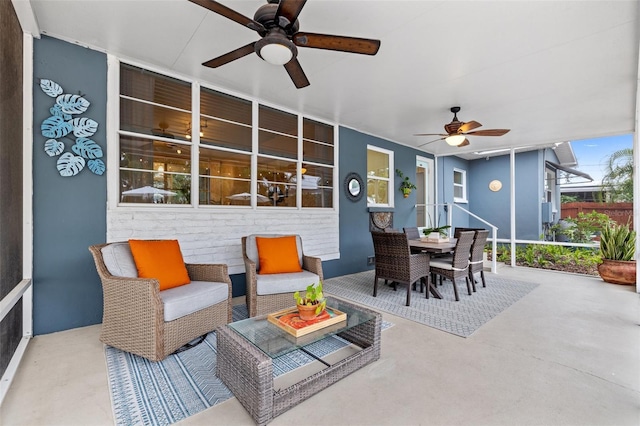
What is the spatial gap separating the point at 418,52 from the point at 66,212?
3.69m

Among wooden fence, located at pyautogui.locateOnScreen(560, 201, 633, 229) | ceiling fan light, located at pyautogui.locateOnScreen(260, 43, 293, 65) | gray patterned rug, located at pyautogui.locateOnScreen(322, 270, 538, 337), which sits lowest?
gray patterned rug, located at pyautogui.locateOnScreen(322, 270, 538, 337)

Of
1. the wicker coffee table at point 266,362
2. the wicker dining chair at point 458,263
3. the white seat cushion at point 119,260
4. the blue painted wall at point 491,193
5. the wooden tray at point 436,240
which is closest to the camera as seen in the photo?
the wicker coffee table at point 266,362

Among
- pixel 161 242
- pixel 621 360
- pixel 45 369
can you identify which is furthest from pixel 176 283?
pixel 621 360

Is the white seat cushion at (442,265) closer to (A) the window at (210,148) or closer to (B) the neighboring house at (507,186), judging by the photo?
(A) the window at (210,148)

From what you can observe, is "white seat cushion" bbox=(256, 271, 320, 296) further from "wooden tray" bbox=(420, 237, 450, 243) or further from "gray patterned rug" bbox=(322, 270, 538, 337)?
"wooden tray" bbox=(420, 237, 450, 243)

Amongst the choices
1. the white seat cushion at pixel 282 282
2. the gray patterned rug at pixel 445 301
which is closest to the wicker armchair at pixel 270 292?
the white seat cushion at pixel 282 282

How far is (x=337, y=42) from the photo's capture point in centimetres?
194

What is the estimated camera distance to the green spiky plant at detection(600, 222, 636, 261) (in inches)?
177

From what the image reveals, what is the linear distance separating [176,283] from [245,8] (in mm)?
2367

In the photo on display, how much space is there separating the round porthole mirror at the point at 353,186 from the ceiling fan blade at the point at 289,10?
348 centimetres

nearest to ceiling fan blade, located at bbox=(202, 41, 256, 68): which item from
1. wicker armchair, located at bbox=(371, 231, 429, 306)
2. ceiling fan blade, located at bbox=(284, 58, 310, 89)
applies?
ceiling fan blade, located at bbox=(284, 58, 310, 89)

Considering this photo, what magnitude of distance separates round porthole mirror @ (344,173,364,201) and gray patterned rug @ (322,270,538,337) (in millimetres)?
1521

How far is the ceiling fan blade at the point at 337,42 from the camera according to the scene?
1897mm

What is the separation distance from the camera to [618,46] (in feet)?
8.35
